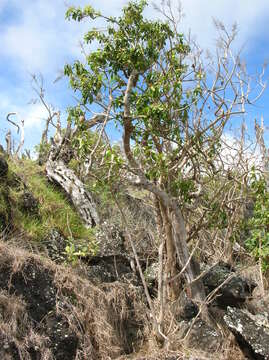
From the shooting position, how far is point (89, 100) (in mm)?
5340

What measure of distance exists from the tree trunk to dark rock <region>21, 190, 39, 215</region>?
1.06 meters

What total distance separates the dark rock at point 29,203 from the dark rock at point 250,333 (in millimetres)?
3424

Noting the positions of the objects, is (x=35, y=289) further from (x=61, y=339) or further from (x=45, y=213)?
(x=45, y=213)

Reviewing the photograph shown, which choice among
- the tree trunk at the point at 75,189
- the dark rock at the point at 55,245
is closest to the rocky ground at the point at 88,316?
the dark rock at the point at 55,245

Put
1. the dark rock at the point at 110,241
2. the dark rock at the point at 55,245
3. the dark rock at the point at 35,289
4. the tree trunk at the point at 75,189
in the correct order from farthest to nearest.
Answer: the tree trunk at the point at 75,189 → the dark rock at the point at 110,241 → the dark rock at the point at 55,245 → the dark rock at the point at 35,289

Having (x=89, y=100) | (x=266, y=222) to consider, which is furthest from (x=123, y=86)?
(x=266, y=222)

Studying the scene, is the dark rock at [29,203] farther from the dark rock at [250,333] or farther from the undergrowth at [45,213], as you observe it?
the dark rock at [250,333]

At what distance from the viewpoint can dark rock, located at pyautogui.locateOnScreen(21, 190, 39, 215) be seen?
6270 millimetres

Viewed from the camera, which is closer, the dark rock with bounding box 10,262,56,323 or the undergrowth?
the dark rock with bounding box 10,262,56,323

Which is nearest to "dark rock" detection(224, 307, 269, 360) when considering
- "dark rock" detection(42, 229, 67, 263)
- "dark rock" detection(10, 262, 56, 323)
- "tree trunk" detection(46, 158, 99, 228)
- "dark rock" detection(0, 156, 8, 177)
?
→ "dark rock" detection(10, 262, 56, 323)

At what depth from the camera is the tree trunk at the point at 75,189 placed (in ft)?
23.7

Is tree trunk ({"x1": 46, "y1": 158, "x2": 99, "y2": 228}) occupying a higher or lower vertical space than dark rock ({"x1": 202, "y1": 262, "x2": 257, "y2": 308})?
higher

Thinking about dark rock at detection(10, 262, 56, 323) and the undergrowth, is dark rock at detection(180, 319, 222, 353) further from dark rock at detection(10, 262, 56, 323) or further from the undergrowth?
the undergrowth

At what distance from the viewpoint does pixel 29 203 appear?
20.8 feet
